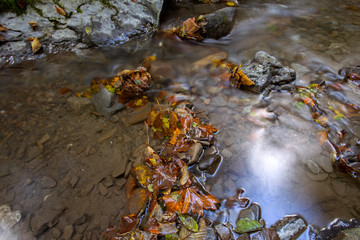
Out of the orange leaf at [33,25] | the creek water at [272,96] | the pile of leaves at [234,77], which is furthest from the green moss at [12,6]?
the pile of leaves at [234,77]

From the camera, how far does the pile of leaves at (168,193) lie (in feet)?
7.61

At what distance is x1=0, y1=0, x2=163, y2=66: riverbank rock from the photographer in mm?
4762

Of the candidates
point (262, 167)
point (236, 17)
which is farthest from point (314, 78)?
point (236, 17)

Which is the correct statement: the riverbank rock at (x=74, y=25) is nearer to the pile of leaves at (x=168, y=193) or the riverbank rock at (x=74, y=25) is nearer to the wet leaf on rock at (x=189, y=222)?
the pile of leaves at (x=168, y=193)

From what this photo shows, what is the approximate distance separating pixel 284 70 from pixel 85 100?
378cm

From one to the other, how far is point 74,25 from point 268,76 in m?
4.67

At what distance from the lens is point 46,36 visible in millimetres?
4984

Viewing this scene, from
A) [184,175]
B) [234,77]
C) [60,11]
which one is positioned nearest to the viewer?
[184,175]

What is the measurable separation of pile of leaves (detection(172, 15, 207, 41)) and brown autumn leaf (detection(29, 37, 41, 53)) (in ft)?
11.1

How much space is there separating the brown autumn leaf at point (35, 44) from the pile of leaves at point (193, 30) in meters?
3.38

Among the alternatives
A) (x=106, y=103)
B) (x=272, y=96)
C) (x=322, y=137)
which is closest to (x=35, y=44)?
(x=106, y=103)

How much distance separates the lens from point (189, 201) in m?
2.51

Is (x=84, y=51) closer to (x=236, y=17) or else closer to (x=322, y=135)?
(x=236, y=17)

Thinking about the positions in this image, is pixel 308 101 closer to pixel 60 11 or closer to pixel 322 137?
pixel 322 137
